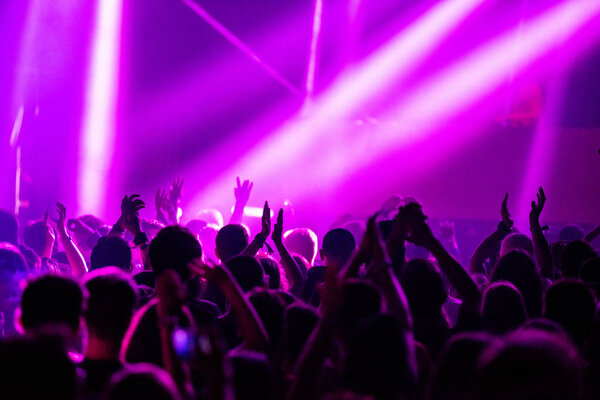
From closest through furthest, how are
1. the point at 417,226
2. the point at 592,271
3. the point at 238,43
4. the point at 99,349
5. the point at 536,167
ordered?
the point at 99,349
the point at 417,226
the point at 592,271
the point at 536,167
the point at 238,43

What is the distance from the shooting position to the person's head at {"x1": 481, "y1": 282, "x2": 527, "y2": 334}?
2.96 m

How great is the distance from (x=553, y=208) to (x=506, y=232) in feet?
21.0

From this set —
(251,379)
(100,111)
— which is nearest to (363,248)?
(251,379)

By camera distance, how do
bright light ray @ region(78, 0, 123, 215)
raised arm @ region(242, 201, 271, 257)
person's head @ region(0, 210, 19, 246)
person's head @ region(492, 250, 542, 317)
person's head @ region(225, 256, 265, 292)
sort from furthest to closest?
bright light ray @ region(78, 0, 123, 215) → person's head @ region(0, 210, 19, 246) → raised arm @ region(242, 201, 271, 257) → person's head @ region(492, 250, 542, 317) → person's head @ region(225, 256, 265, 292)

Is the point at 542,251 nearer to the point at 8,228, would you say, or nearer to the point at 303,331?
the point at 303,331

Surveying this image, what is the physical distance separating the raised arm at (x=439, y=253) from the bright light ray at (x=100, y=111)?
7.28 m

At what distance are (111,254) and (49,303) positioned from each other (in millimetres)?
1689

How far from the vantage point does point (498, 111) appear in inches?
452

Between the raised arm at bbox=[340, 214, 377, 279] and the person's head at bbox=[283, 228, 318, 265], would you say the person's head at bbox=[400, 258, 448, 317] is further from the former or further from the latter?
the person's head at bbox=[283, 228, 318, 265]

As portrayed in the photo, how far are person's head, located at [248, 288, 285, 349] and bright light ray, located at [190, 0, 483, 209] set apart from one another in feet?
26.2

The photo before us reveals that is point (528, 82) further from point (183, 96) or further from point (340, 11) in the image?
point (183, 96)

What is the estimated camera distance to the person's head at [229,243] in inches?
170

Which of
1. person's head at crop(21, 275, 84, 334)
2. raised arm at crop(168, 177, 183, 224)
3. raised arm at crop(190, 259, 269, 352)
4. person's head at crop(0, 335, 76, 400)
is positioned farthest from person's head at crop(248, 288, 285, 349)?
raised arm at crop(168, 177, 183, 224)

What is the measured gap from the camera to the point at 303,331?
2.62 m
